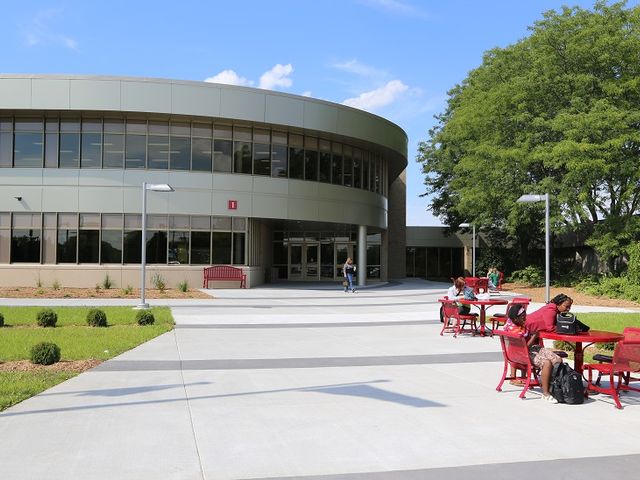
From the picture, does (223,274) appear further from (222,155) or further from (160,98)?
(160,98)

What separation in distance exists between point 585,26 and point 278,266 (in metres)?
22.9

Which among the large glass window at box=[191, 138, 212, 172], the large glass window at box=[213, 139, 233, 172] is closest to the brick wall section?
the large glass window at box=[213, 139, 233, 172]

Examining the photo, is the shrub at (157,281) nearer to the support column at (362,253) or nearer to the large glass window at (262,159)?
the large glass window at (262,159)

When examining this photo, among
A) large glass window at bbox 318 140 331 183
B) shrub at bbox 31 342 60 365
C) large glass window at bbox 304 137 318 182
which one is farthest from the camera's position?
large glass window at bbox 318 140 331 183

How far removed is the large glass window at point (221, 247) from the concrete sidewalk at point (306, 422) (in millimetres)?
19654

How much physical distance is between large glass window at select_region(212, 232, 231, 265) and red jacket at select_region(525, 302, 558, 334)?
2453 centimetres

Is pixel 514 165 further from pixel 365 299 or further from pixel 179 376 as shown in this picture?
pixel 179 376

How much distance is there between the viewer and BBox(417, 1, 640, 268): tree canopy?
29.2 m

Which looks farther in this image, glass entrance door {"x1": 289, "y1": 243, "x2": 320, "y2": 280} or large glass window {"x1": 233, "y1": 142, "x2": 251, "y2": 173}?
glass entrance door {"x1": 289, "y1": 243, "x2": 320, "y2": 280}

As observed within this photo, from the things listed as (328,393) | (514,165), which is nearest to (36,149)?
(514,165)

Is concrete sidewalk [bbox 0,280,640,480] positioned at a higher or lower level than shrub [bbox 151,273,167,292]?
lower

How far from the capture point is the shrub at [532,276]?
3775 cm

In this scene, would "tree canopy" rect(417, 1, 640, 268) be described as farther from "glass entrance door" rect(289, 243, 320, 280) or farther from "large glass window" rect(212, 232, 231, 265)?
"large glass window" rect(212, 232, 231, 265)

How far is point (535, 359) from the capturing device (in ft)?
28.3
